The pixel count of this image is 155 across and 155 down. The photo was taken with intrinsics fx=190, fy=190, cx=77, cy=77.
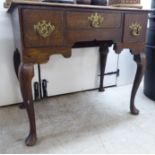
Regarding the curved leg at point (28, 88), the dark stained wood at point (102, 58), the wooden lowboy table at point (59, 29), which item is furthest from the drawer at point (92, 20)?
the dark stained wood at point (102, 58)

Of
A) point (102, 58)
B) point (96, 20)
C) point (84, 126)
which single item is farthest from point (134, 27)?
point (84, 126)

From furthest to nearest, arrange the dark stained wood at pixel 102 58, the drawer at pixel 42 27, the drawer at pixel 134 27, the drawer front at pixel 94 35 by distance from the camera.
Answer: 1. the dark stained wood at pixel 102 58
2. the drawer at pixel 134 27
3. the drawer front at pixel 94 35
4. the drawer at pixel 42 27

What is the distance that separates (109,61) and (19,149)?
1.19 meters

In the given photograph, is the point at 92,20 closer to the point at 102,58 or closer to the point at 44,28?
the point at 44,28

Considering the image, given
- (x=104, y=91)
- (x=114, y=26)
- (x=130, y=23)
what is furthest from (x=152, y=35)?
(x=104, y=91)

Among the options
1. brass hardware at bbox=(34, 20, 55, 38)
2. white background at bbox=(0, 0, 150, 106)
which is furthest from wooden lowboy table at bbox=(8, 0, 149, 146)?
white background at bbox=(0, 0, 150, 106)

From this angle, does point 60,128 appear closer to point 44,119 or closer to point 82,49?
point 44,119

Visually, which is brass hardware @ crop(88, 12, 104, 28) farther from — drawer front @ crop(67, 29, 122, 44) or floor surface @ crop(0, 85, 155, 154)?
floor surface @ crop(0, 85, 155, 154)

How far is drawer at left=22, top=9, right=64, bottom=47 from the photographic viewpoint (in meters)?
0.90

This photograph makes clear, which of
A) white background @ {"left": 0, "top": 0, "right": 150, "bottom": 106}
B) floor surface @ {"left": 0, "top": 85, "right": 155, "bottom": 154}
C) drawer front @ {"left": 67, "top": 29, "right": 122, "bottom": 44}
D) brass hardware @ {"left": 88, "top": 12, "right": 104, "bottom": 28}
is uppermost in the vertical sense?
brass hardware @ {"left": 88, "top": 12, "right": 104, "bottom": 28}

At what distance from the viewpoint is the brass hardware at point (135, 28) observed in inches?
46.6

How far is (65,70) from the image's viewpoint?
170cm

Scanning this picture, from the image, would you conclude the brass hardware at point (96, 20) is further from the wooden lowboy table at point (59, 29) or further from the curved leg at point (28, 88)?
the curved leg at point (28, 88)

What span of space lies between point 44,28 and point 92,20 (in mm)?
278
